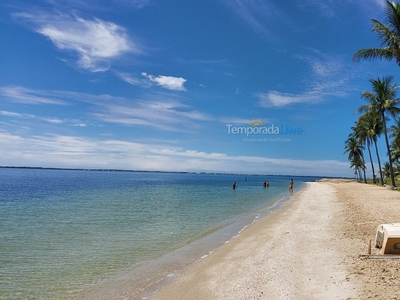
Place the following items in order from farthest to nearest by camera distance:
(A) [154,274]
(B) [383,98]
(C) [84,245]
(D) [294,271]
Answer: (B) [383,98], (C) [84,245], (A) [154,274], (D) [294,271]

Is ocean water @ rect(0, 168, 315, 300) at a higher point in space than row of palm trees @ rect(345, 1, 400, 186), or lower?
lower

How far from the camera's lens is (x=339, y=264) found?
7.72 metres

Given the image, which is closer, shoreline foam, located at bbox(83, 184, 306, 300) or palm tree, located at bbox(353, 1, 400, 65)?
shoreline foam, located at bbox(83, 184, 306, 300)

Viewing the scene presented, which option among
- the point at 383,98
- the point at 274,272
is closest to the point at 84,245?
the point at 274,272

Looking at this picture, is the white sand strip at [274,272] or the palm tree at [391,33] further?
the palm tree at [391,33]

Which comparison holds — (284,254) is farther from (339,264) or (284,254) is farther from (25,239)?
(25,239)

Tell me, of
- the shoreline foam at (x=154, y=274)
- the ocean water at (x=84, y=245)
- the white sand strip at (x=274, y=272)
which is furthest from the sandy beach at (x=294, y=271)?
the ocean water at (x=84, y=245)

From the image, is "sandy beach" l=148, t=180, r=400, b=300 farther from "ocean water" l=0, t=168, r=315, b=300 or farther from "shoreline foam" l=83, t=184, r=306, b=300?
"ocean water" l=0, t=168, r=315, b=300

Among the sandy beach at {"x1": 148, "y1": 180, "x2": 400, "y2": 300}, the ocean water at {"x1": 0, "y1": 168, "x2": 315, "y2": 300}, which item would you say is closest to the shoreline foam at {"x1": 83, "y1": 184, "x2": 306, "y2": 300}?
the ocean water at {"x1": 0, "y1": 168, "x2": 315, "y2": 300}

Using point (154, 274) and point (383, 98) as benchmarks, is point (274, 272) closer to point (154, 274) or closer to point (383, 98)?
point (154, 274)

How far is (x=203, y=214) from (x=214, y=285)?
15.2m

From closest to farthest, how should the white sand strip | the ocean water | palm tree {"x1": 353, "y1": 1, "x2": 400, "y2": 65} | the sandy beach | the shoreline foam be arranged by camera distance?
the sandy beach < the white sand strip < the shoreline foam < the ocean water < palm tree {"x1": 353, "y1": 1, "x2": 400, "y2": 65}

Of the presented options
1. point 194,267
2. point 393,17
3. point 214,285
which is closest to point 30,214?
point 194,267

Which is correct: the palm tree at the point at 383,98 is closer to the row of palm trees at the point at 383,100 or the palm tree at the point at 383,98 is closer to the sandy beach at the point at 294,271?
the row of palm trees at the point at 383,100
